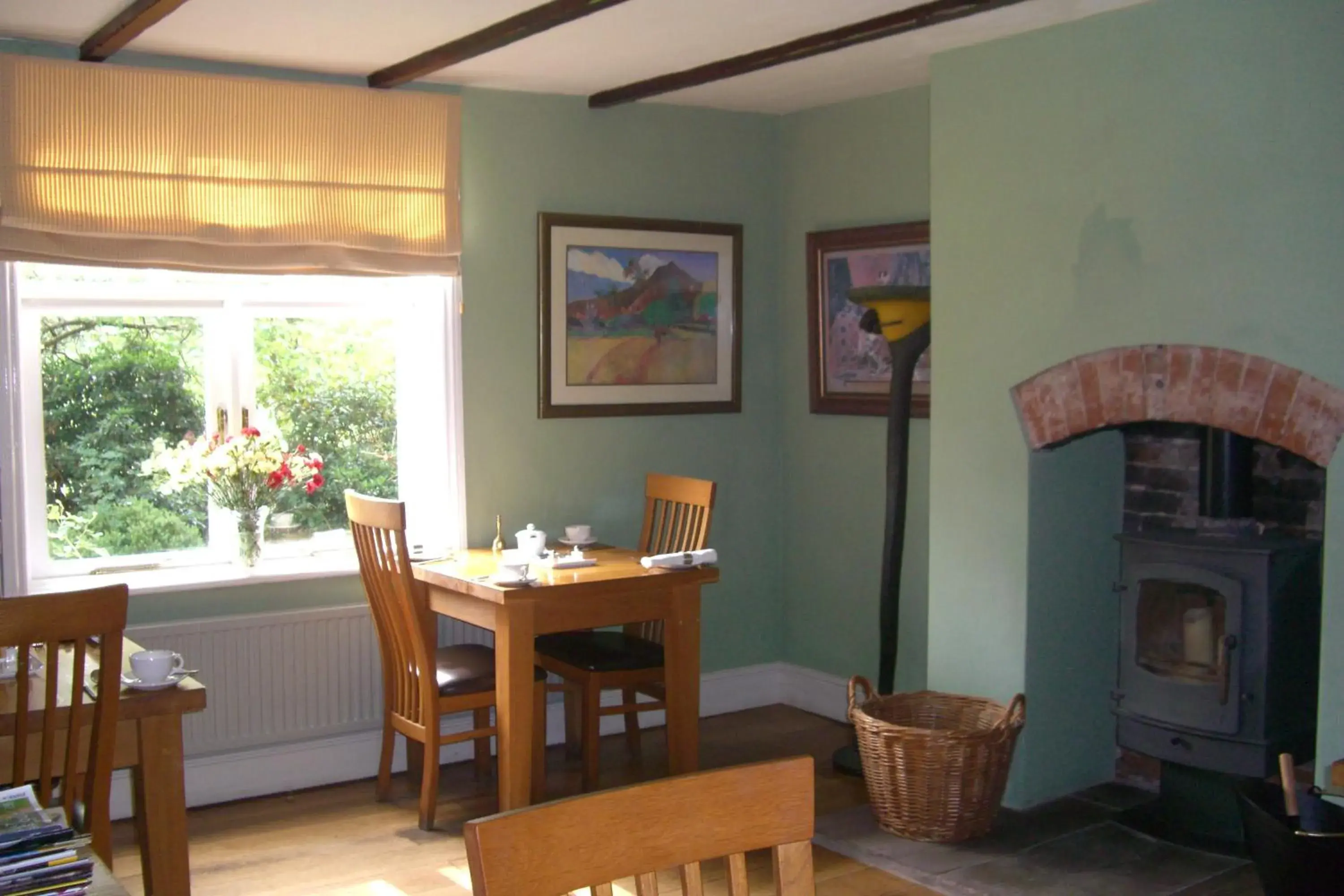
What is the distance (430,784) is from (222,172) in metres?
1.95

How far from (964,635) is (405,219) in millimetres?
2242

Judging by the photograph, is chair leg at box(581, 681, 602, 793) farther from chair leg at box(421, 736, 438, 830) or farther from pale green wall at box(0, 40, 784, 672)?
pale green wall at box(0, 40, 784, 672)

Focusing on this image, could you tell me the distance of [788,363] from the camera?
531 cm

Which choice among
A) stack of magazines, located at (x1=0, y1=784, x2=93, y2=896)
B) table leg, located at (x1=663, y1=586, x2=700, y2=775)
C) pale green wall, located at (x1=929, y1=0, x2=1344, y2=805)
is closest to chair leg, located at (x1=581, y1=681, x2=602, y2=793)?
table leg, located at (x1=663, y1=586, x2=700, y2=775)

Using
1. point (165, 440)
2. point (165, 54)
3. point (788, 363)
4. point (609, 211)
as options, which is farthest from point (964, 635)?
point (165, 54)

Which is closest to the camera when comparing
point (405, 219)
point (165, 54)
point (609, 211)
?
point (165, 54)

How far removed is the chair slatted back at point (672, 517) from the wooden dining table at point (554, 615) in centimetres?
24

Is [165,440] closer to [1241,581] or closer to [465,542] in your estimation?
[465,542]

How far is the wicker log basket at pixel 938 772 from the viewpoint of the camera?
365cm

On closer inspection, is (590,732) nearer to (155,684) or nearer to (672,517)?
(672,517)

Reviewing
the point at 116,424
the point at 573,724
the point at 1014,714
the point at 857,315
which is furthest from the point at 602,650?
the point at 116,424

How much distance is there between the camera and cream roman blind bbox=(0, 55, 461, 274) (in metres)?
3.81

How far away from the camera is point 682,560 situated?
13.4 feet

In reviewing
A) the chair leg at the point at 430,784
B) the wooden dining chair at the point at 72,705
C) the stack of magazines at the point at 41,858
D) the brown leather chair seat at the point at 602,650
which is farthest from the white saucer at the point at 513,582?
the stack of magazines at the point at 41,858
